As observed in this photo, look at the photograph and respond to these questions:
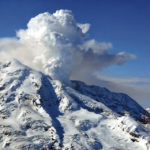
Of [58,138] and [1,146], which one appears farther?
[58,138]

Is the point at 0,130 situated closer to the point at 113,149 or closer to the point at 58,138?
the point at 58,138

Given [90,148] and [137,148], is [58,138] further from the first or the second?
[137,148]

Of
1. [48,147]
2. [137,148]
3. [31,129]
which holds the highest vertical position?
[31,129]

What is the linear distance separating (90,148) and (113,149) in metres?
15.6

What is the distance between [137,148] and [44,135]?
60697 millimetres

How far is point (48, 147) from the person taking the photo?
18225 cm

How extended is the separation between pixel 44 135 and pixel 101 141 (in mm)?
37535

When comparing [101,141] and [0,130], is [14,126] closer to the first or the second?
[0,130]

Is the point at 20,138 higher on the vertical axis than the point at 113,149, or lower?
higher

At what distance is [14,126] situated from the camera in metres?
198

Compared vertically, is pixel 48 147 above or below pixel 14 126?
below

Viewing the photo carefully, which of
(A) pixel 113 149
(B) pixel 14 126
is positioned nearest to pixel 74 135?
(A) pixel 113 149

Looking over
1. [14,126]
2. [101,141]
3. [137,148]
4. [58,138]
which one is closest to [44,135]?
[58,138]

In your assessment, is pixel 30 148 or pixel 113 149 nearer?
pixel 30 148
